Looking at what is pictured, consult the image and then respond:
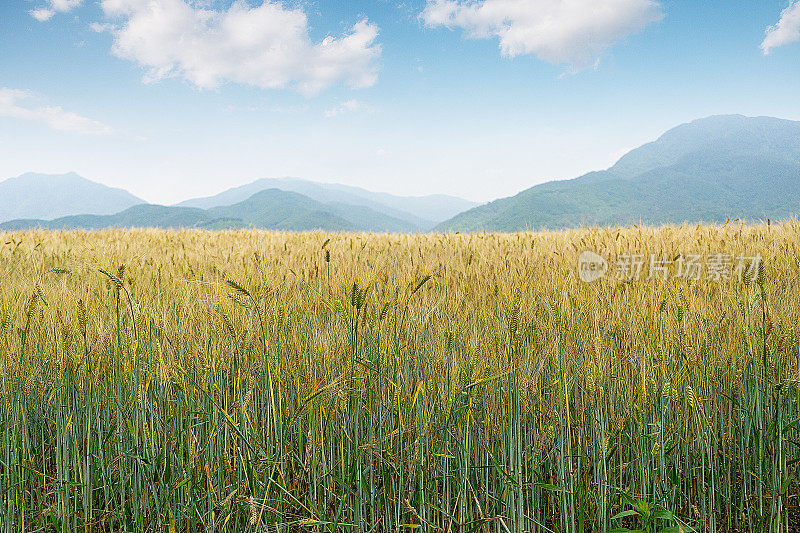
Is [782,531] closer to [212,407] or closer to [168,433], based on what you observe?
[212,407]

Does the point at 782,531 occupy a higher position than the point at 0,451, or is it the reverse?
the point at 0,451

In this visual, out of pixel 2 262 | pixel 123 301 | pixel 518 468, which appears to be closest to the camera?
pixel 518 468

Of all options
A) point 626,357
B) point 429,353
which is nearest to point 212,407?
point 429,353

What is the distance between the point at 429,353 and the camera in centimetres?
140

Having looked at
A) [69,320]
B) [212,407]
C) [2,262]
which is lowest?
[212,407]

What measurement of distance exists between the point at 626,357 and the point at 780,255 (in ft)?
7.33

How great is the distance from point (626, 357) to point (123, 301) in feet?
6.11

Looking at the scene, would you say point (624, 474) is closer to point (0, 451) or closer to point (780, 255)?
point (0, 451)

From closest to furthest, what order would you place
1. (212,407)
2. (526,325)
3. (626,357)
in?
(212,407) < (626,357) < (526,325)

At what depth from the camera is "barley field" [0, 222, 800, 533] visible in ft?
3.42

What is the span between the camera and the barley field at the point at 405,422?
104 cm

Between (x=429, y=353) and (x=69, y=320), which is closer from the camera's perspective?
(x=429, y=353)

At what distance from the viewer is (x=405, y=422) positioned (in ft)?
3.90

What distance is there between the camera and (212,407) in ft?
3.76
